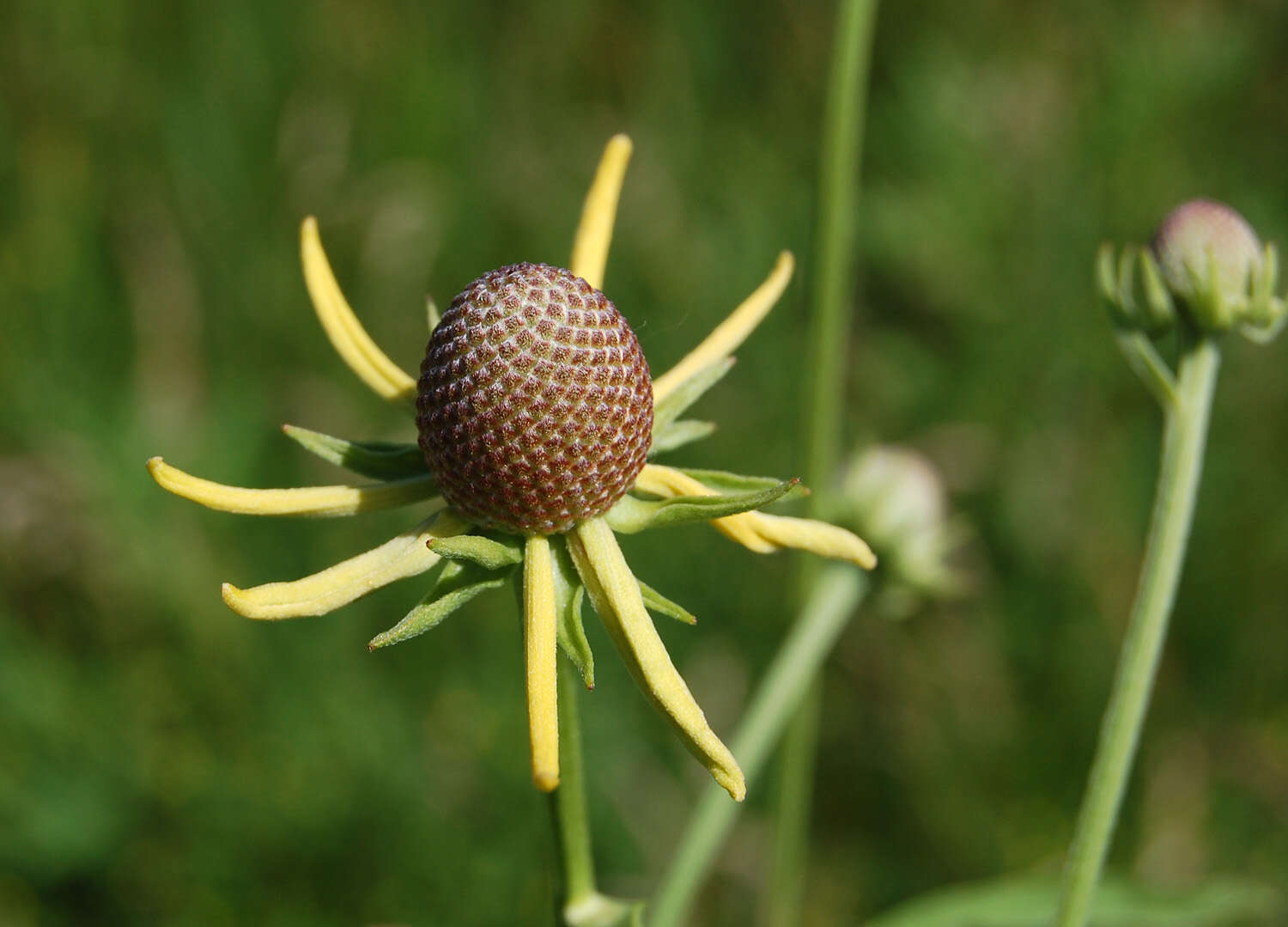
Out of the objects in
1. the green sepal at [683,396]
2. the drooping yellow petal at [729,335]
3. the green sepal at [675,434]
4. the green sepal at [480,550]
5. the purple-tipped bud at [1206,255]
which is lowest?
the green sepal at [480,550]

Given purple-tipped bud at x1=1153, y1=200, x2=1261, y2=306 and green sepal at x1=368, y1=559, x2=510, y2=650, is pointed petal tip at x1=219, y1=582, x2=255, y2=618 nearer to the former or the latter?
green sepal at x1=368, y1=559, x2=510, y2=650

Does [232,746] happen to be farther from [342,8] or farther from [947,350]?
[342,8]

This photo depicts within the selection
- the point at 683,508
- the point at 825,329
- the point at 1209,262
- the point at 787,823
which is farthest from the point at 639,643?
the point at 787,823

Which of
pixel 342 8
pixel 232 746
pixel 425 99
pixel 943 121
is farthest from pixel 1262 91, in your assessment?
pixel 232 746

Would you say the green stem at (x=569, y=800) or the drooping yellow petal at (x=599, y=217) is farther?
the drooping yellow petal at (x=599, y=217)

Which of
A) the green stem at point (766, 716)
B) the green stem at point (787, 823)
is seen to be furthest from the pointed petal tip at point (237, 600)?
the green stem at point (787, 823)

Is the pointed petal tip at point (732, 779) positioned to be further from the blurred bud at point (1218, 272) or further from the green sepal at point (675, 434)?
the blurred bud at point (1218, 272)

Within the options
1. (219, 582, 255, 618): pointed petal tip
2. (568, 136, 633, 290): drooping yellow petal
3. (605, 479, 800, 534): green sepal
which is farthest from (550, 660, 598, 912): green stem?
(568, 136, 633, 290): drooping yellow petal
